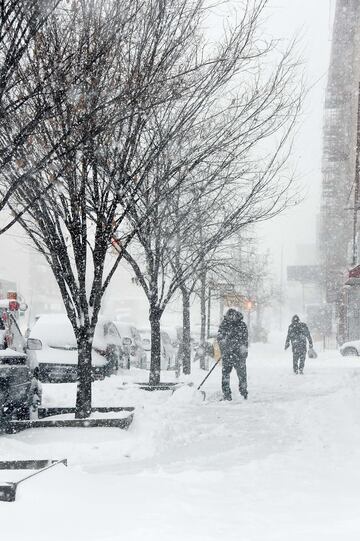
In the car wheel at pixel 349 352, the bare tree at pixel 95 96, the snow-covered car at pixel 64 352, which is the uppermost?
the bare tree at pixel 95 96

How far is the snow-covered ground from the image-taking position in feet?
14.2

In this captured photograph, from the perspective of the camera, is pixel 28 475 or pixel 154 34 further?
pixel 154 34

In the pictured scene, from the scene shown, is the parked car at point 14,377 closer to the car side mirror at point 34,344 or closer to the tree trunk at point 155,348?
the car side mirror at point 34,344

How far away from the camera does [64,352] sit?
1342 centimetres

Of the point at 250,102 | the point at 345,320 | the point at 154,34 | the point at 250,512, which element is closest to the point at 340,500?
the point at 250,512

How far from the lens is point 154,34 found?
7.97 metres

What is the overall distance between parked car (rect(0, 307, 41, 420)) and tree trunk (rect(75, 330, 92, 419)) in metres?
0.56

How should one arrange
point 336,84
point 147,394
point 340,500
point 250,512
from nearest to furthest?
point 250,512
point 340,500
point 147,394
point 336,84

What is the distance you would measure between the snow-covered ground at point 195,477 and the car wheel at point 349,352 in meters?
19.3

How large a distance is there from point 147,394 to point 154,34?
6.16m

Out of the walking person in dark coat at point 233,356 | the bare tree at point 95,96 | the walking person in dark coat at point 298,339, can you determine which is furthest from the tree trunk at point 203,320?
the bare tree at point 95,96

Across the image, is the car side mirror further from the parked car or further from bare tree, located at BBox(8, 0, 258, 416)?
bare tree, located at BBox(8, 0, 258, 416)

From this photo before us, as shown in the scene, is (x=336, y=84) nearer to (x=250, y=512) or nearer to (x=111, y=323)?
(x=111, y=323)

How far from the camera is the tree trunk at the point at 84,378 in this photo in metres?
8.64
